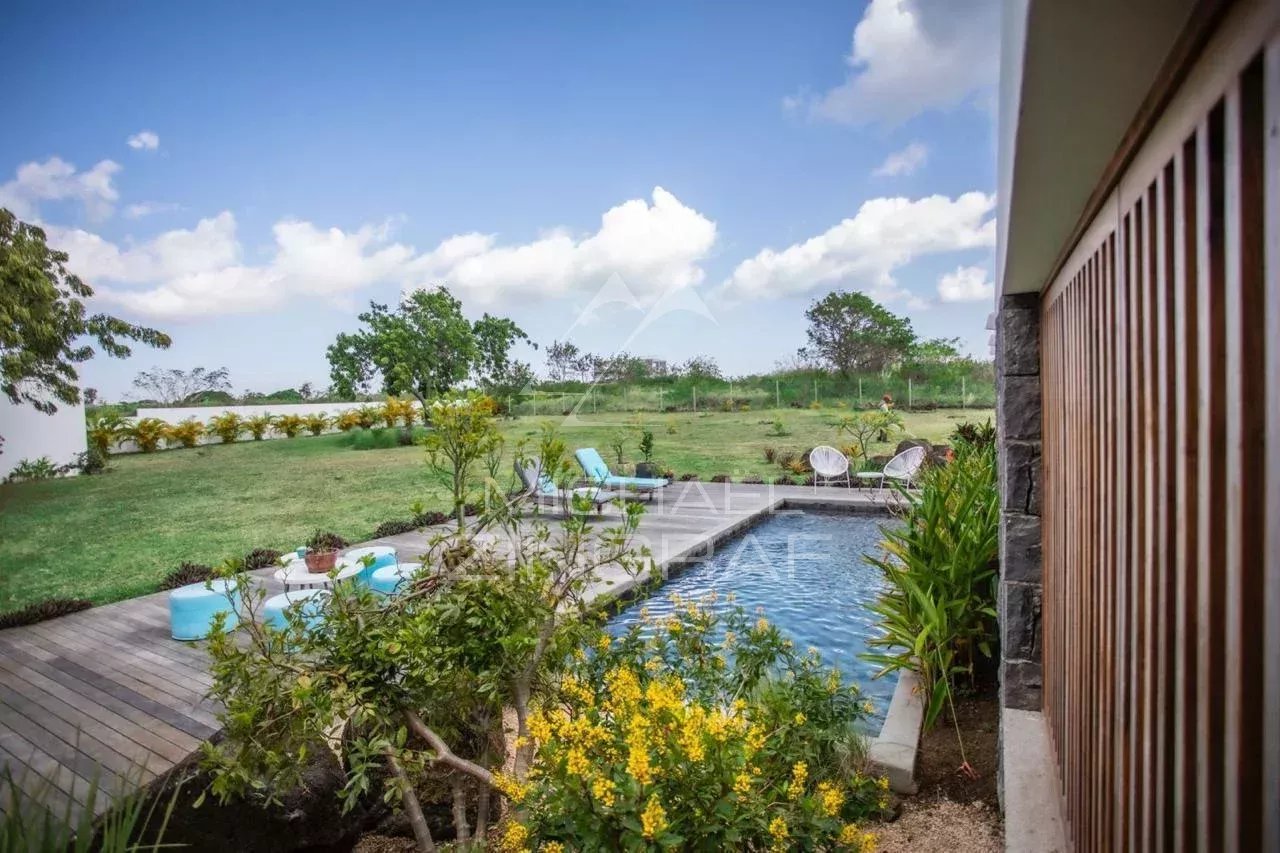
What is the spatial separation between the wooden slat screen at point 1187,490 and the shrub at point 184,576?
5.22 meters

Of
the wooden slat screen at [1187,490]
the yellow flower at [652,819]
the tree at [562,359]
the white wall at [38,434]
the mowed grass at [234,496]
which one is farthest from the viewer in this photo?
the tree at [562,359]

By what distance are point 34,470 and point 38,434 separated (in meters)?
0.30

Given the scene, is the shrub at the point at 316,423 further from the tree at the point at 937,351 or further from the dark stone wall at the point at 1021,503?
the tree at the point at 937,351

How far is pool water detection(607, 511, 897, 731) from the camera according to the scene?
12.1ft

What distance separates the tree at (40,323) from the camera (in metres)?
4.70

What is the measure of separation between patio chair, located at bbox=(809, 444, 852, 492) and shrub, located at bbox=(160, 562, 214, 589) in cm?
636

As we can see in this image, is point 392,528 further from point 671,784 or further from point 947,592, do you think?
point 671,784

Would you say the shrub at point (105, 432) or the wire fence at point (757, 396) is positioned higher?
the wire fence at point (757, 396)

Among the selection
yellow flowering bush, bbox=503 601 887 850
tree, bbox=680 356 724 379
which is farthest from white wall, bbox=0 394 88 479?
tree, bbox=680 356 724 379

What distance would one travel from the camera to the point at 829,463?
8531 millimetres

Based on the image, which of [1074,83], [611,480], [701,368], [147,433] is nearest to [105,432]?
[147,433]

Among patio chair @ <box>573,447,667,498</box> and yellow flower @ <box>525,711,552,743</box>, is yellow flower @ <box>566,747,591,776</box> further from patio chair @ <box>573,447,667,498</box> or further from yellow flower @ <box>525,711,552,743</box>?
patio chair @ <box>573,447,667,498</box>

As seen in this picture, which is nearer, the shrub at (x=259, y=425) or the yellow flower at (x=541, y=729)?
the yellow flower at (x=541, y=729)

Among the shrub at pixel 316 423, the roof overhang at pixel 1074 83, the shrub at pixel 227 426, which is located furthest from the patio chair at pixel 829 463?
the roof overhang at pixel 1074 83
